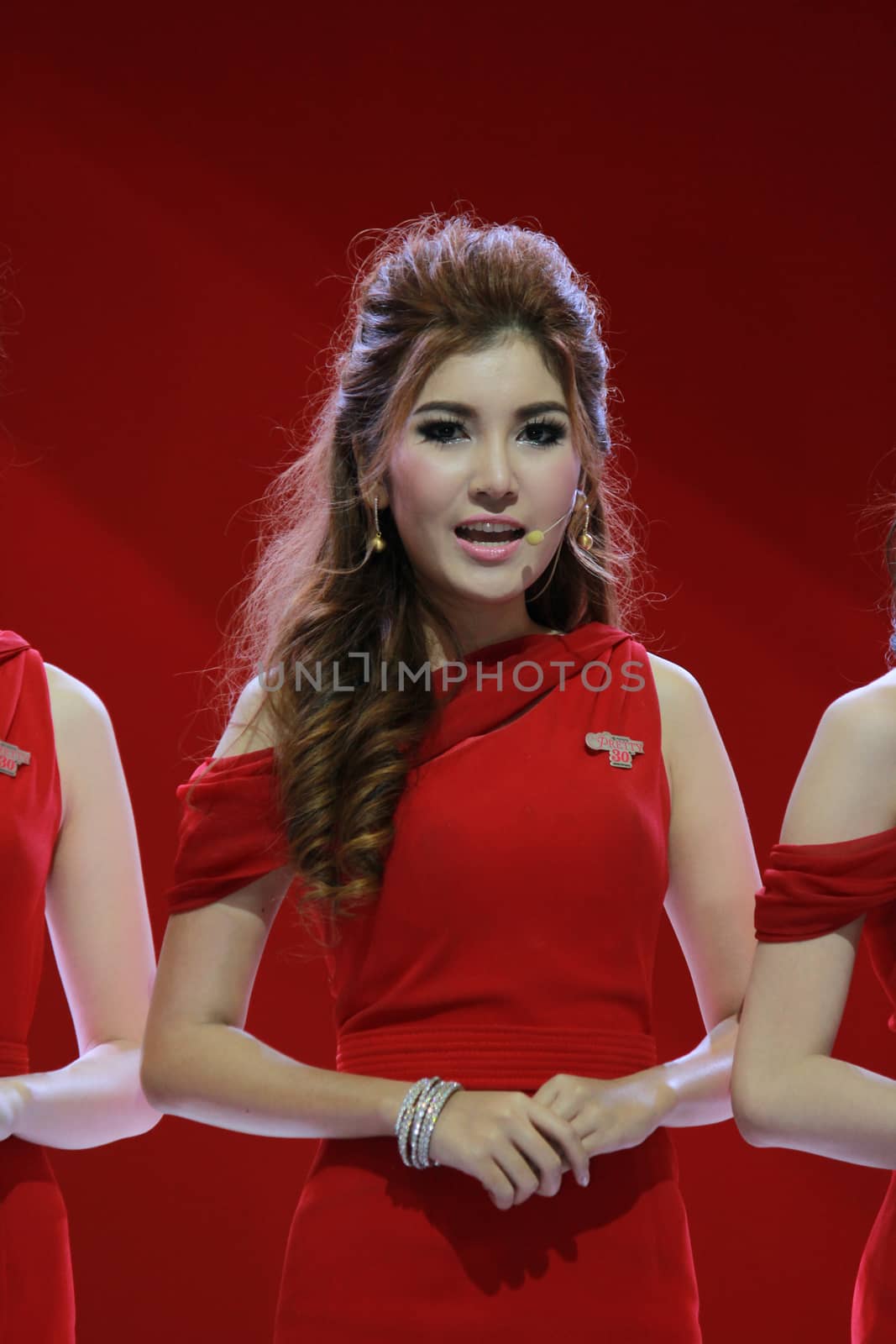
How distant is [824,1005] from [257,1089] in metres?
0.64

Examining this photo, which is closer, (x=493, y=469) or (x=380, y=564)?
(x=493, y=469)

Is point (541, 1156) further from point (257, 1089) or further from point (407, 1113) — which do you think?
point (257, 1089)

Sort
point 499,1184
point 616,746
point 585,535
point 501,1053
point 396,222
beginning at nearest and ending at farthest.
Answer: point 499,1184 < point 501,1053 < point 616,746 < point 585,535 < point 396,222

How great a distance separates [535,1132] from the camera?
192 cm

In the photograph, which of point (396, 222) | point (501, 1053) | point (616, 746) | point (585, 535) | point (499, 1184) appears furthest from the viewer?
point (396, 222)

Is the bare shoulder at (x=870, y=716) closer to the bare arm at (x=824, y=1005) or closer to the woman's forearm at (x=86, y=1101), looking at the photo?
the bare arm at (x=824, y=1005)

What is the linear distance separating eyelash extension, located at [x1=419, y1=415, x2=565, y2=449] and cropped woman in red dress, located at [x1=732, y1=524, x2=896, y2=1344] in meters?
0.50

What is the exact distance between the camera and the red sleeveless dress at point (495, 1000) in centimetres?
202

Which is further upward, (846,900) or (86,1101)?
(846,900)

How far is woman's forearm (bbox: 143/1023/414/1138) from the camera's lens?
2.03 m

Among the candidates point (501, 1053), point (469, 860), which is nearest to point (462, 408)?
point (469, 860)

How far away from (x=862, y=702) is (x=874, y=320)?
1.63 metres

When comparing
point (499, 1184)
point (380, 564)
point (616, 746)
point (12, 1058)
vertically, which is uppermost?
point (380, 564)

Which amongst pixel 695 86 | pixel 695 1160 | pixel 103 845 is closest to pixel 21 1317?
pixel 103 845
